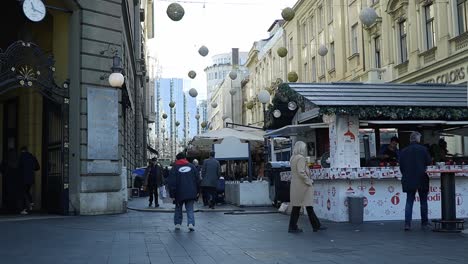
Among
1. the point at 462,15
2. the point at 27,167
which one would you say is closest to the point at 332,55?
the point at 462,15

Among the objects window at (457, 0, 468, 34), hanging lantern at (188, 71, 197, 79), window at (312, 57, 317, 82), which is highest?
window at (312, 57, 317, 82)

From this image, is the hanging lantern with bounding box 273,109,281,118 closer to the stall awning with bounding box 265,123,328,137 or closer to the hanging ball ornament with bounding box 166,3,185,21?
the stall awning with bounding box 265,123,328,137

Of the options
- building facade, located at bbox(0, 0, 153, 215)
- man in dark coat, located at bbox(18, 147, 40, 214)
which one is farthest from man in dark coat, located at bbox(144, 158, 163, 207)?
A: man in dark coat, located at bbox(18, 147, 40, 214)

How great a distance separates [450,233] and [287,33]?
41.5 metres

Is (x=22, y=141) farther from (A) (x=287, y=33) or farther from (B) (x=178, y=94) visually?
(B) (x=178, y=94)

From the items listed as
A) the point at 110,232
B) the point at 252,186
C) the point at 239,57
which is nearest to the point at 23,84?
the point at 110,232

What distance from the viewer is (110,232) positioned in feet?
36.5

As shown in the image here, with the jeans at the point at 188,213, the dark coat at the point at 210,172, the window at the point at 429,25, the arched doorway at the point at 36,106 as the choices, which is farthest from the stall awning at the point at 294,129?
the window at the point at 429,25

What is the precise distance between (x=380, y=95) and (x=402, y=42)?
608 inches

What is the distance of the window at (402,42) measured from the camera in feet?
90.0

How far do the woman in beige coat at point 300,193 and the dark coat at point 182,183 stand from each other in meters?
2.11

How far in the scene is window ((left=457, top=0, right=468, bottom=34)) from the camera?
21.9 metres

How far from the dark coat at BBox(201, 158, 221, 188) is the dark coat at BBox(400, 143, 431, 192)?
8.23 meters

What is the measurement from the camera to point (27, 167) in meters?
15.5
